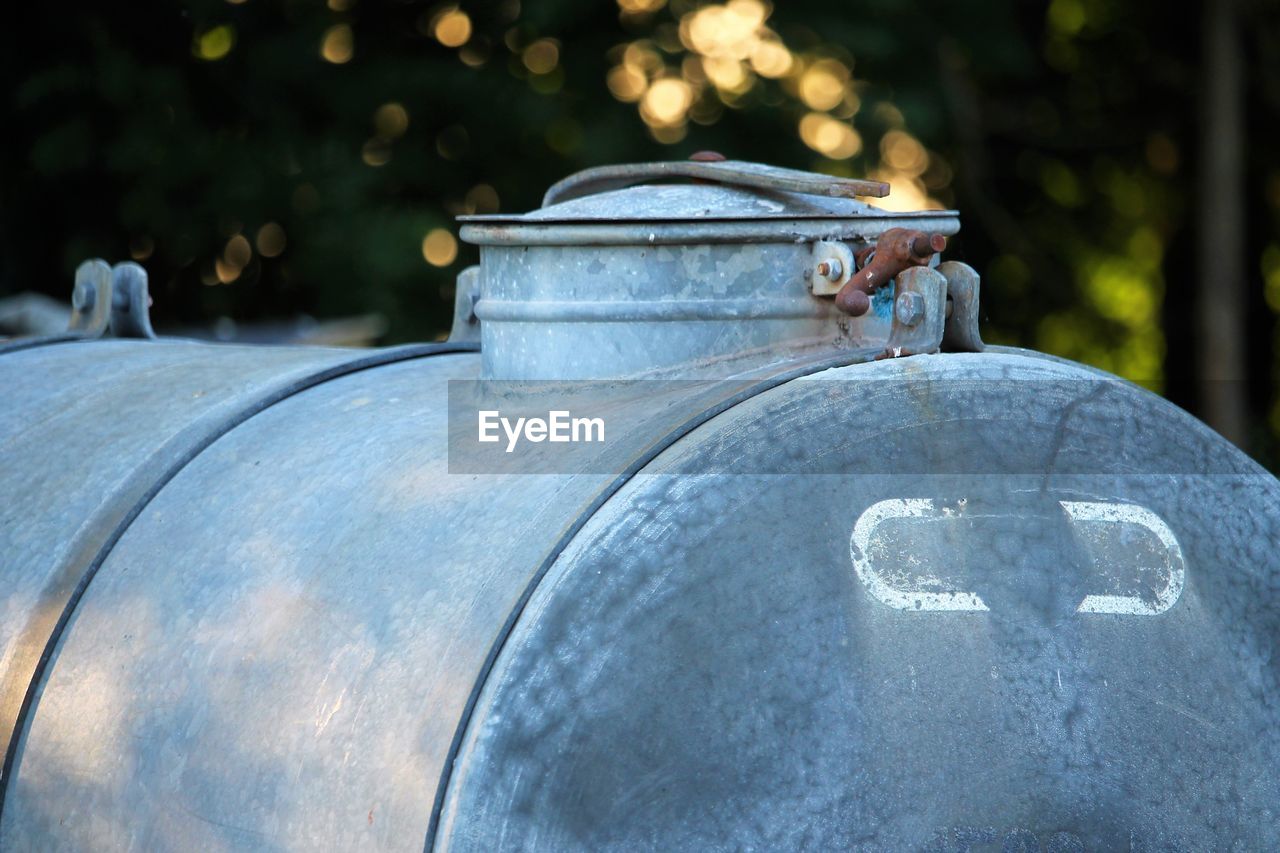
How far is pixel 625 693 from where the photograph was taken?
1256 mm

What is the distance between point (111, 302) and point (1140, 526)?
1.79m

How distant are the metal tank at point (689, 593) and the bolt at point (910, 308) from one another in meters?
0.01

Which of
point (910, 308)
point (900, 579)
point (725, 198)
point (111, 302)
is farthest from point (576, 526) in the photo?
point (111, 302)

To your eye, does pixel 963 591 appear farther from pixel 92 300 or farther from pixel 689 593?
pixel 92 300

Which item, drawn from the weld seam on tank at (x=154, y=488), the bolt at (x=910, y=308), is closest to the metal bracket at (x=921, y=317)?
the bolt at (x=910, y=308)

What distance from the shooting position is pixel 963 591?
1.38 metres

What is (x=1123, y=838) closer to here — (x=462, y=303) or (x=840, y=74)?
(x=462, y=303)

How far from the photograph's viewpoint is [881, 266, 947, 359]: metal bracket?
4.79 feet

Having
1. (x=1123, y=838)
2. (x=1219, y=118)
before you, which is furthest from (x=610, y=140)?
(x=1123, y=838)

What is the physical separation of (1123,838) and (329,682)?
2.46 feet

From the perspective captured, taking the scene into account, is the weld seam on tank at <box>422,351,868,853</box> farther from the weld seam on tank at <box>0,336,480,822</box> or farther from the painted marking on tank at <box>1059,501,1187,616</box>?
the weld seam on tank at <box>0,336,480,822</box>

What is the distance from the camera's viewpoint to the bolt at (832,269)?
156cm

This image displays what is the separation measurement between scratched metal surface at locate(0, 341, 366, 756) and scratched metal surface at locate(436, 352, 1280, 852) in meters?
0.74

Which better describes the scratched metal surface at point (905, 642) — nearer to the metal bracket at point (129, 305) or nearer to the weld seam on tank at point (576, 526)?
the weld seam on tank at point (576, 526)
